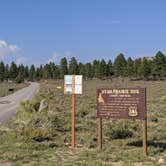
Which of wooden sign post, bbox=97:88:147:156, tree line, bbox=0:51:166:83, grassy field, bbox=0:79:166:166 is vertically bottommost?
grassy field, bbox=0:79:166:166

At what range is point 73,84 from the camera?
12062 mm

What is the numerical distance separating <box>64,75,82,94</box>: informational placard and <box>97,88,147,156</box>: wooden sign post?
2.65ft

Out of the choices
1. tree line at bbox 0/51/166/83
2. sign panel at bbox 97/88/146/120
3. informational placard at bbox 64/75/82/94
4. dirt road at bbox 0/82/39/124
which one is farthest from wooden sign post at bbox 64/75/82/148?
tree line at bbox 0/51/166/83

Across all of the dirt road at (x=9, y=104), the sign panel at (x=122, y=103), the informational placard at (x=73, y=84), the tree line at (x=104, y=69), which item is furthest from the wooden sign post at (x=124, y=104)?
the tree line at (x=104, y=69)

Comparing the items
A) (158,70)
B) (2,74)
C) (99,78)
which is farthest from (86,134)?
(2,74)

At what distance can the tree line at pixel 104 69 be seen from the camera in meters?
115

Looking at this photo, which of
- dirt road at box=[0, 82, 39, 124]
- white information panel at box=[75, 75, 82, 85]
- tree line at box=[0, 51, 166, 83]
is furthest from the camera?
tree line at box=[0, 51, 166, 83]

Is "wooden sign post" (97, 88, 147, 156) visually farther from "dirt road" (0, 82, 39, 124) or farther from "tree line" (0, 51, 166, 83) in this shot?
"tree line" (0, 51, 166, 83)

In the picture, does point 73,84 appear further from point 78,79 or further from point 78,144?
point 78,144

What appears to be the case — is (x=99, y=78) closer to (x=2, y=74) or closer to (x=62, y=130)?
(x=2, y=74)

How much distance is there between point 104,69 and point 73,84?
124589 mm

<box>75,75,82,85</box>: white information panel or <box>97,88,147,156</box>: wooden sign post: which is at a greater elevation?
<box>75,75,82,85</box>: white information panel

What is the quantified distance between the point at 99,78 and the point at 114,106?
128660 mm

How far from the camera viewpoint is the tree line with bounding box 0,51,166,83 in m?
115
